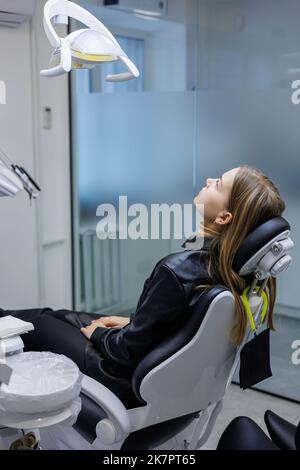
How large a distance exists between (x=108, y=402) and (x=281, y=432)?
1.49ft

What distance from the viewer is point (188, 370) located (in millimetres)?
1418

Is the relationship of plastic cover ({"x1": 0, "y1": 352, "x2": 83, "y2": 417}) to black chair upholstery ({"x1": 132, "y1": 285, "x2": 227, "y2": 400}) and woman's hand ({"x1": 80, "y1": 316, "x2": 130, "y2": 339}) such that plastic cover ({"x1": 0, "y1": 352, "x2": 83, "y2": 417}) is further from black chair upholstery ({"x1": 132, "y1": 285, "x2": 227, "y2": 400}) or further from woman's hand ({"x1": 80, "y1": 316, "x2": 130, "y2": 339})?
woman's hand ({"x1": 80, "y1": 316, "x2": 130, "y2": 339})

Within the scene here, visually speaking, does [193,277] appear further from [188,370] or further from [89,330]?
[89,330]

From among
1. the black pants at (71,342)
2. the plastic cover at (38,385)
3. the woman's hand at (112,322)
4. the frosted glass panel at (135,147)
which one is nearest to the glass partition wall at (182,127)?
the frosted glass panel at (135,147)

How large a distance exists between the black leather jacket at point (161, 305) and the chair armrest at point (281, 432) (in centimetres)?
33

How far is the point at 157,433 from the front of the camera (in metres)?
1.59

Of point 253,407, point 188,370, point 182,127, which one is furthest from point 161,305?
point 182,127

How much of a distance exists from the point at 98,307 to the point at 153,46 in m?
1.44

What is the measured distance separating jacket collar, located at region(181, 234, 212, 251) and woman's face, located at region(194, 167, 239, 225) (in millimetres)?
54

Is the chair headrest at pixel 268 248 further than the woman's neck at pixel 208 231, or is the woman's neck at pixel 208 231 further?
the woman's neck at pixel 208 231

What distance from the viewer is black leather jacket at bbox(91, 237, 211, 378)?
4.65ft

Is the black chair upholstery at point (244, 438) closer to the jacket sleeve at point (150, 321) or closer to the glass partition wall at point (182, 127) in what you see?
the jacket sleeve at point (150, 321)

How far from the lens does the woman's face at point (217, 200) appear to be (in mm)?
1460

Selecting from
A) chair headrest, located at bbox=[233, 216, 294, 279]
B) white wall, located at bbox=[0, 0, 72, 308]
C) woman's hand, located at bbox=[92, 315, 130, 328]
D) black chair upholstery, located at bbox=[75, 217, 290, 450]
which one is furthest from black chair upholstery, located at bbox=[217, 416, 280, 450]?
white wall, located at bbox=[0, 0, 72, 308]
